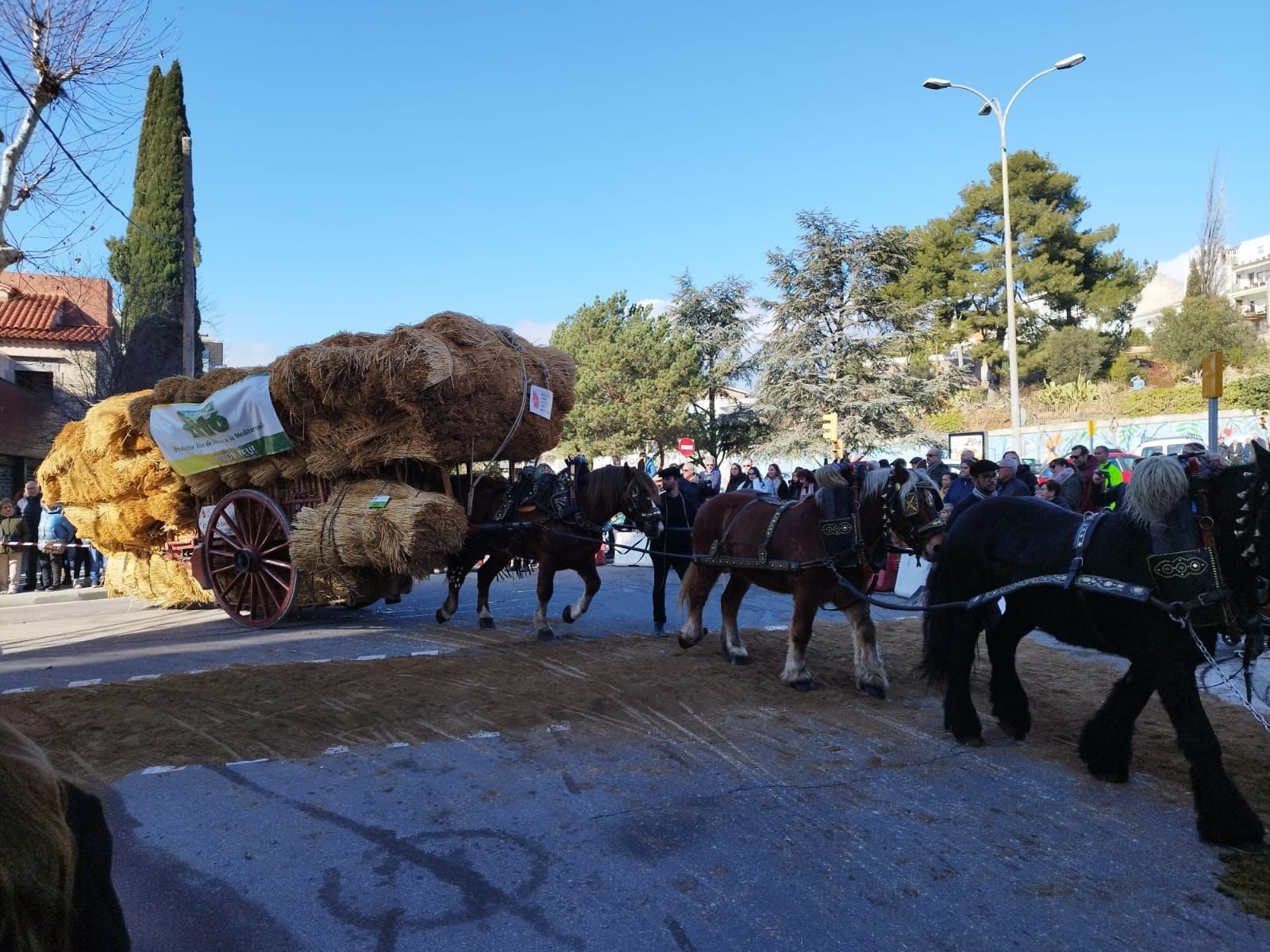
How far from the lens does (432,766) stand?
511cm

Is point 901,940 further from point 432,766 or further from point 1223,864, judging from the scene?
point 432,766

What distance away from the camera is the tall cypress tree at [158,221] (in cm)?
2319

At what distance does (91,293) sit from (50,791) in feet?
102

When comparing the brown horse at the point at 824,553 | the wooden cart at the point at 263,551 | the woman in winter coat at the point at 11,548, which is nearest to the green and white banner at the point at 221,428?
the wooden cart at the point at 263,551

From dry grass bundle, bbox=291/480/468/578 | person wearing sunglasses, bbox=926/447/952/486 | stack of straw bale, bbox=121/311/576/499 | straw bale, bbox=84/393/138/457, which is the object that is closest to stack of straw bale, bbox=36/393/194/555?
straw bale, bbox=84/393/138/457

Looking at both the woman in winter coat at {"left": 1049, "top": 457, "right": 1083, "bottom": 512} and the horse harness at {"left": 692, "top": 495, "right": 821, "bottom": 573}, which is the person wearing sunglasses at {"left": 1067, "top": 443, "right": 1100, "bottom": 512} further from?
the horse harness at {"left": 692, "top": 495, "right": 821, "bottom": 573}

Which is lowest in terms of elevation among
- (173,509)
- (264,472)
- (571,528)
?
(571,528)

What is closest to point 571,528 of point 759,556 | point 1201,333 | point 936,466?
point 759,556

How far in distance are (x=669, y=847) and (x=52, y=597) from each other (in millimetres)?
14295

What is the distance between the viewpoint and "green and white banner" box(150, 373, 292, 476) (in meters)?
9.20

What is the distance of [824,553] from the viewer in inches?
274

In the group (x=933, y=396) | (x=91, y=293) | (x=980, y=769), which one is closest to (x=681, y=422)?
(x=933, y=396)

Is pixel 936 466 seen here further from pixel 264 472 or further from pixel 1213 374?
pixel 264 472

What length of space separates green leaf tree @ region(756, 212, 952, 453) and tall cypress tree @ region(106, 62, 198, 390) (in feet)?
54.8
